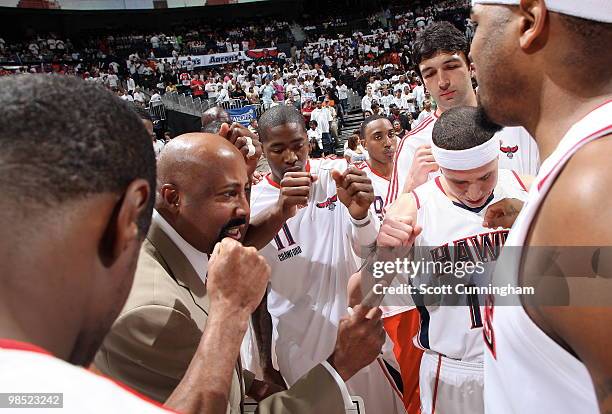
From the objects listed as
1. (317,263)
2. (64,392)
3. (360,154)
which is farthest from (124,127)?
(360,154)

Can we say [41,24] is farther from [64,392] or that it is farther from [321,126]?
[64,392]

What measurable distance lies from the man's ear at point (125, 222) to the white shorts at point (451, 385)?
6.25 feet

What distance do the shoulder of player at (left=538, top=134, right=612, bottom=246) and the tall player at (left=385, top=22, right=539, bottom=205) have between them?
1965 mm

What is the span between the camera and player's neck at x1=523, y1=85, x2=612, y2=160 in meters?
1.09

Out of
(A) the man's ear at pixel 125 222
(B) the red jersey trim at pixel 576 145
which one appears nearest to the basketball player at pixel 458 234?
(B) the red jersey trim at pixel 576 145

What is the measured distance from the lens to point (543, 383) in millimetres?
1052

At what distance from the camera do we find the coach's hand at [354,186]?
2414 millimetres

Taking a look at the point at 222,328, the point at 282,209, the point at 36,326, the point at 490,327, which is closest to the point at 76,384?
the point at 36,326

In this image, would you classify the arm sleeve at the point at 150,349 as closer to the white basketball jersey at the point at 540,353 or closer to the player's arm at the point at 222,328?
the player's arm at the point at 222,328

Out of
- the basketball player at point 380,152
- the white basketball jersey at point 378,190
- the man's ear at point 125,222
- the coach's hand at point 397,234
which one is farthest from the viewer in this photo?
the basketball player at point 380,152

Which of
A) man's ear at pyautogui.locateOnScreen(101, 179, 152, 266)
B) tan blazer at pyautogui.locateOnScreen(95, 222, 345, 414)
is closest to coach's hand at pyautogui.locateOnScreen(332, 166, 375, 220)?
tan blazer at pyautogui.locateOnScreen(95, 222, 345, 414)

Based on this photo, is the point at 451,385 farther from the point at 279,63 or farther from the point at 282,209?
the point at 279,63

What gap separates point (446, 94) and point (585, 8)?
2252 millimetres

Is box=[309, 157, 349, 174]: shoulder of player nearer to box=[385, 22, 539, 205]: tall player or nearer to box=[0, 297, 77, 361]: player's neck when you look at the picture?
box=[385, 22, 539, 205]: tall player
